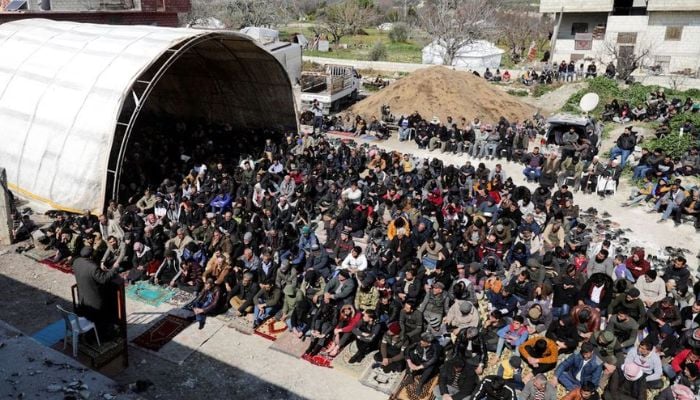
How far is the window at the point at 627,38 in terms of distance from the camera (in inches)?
1580

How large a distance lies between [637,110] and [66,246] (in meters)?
23.8

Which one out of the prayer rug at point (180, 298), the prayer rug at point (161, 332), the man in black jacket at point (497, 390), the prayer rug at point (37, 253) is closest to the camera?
the man in black jacket at point (497, 390)

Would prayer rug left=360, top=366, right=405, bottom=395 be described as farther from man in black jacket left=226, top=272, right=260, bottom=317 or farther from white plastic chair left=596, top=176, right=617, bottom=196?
white plastic chair left=596, top=176, right=617, bottom=196

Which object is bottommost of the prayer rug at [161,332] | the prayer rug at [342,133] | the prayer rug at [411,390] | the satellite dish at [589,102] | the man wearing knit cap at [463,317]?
the prayer rug at [161,332]

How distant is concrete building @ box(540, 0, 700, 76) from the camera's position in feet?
126

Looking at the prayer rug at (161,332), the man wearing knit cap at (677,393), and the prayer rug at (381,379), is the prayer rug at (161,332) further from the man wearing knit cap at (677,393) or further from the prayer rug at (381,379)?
the man wearing knit cap at (677,393)

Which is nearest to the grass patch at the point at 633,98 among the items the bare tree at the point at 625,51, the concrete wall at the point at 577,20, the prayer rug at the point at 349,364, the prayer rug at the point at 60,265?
the bare tree at the point at 625,51

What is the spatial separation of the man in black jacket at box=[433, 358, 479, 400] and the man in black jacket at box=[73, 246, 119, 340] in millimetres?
5187

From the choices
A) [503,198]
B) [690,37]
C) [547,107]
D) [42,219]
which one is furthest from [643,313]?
[690,37]

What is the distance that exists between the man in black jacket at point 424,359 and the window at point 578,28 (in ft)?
133

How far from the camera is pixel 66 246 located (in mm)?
12867

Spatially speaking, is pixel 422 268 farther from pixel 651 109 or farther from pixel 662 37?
pixel 662 37

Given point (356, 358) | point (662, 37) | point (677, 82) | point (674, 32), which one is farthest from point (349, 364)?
point (674, 32)

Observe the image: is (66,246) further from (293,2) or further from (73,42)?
(293,2)
